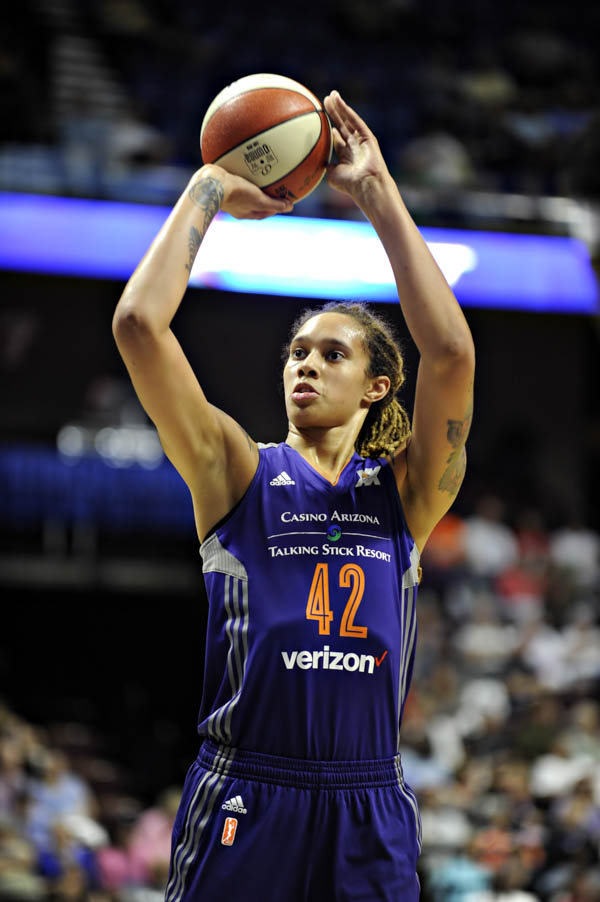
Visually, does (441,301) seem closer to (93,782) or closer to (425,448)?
(425,448)

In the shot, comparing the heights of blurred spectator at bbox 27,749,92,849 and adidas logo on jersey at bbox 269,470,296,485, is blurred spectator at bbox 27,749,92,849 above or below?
below

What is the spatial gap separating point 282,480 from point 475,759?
22.9 ft

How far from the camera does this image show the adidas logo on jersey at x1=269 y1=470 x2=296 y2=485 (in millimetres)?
2674

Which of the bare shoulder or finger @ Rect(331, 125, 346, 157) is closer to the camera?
the bare shoulder

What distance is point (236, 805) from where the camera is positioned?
7.87ft

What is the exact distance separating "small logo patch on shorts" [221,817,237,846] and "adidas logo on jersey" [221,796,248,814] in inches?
0.8

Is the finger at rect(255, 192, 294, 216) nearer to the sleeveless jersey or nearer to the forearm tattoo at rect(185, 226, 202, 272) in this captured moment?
the forearm tattoo at rect(185, 226, 202, 272)

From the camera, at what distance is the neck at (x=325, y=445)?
2791 mm

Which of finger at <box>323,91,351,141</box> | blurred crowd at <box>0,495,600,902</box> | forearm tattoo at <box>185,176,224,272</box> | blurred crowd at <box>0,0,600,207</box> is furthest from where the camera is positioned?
blurred crowd at <box>0,0,600,207</box>

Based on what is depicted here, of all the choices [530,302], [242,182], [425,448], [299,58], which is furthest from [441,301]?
[299,58]

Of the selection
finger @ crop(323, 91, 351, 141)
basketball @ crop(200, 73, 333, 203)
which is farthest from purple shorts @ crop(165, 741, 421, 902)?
finger @ crop(323, 91, 351, 141)

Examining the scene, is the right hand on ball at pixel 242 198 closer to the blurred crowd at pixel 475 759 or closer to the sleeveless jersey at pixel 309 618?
the sleeveless jersey at pixel 309 618

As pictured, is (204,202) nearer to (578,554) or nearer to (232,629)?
(232,629)

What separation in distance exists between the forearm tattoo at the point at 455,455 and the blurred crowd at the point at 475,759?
5.03 meters
